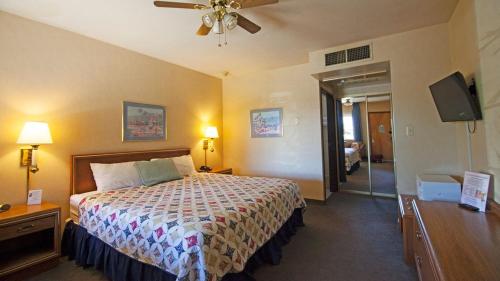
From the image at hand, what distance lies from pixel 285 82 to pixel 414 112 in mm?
2140

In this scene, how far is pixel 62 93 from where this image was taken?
2.64 m

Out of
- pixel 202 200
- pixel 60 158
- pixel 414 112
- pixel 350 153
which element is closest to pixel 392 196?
pixel 350 153

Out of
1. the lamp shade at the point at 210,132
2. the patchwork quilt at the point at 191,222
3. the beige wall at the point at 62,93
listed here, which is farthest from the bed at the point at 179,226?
the lamp shade at the point at 210,132

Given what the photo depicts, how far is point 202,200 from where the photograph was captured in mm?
2137

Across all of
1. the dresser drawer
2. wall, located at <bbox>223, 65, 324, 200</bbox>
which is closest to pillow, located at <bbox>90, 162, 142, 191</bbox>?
wall, located at <bbox>223, 65, 324, 200</bbox>

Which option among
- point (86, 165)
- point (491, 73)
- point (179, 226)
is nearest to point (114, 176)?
point (86, 165)

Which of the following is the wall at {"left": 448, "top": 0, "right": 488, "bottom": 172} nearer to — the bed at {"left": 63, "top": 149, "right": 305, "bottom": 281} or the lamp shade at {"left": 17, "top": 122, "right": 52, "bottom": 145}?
the bed at {"left": 63, "top": 149, "right": 305, "bottom": 281}

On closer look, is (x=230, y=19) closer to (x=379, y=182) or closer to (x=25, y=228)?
(x=25, y=228)

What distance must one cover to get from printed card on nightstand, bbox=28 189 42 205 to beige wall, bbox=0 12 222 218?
0.15 metres

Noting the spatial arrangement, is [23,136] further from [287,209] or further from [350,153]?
[350,153]

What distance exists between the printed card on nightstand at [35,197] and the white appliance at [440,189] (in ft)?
13.2

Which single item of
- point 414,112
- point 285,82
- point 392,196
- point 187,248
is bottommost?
point 392,196

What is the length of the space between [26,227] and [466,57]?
4468 mm

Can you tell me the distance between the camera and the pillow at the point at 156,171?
2894mm
